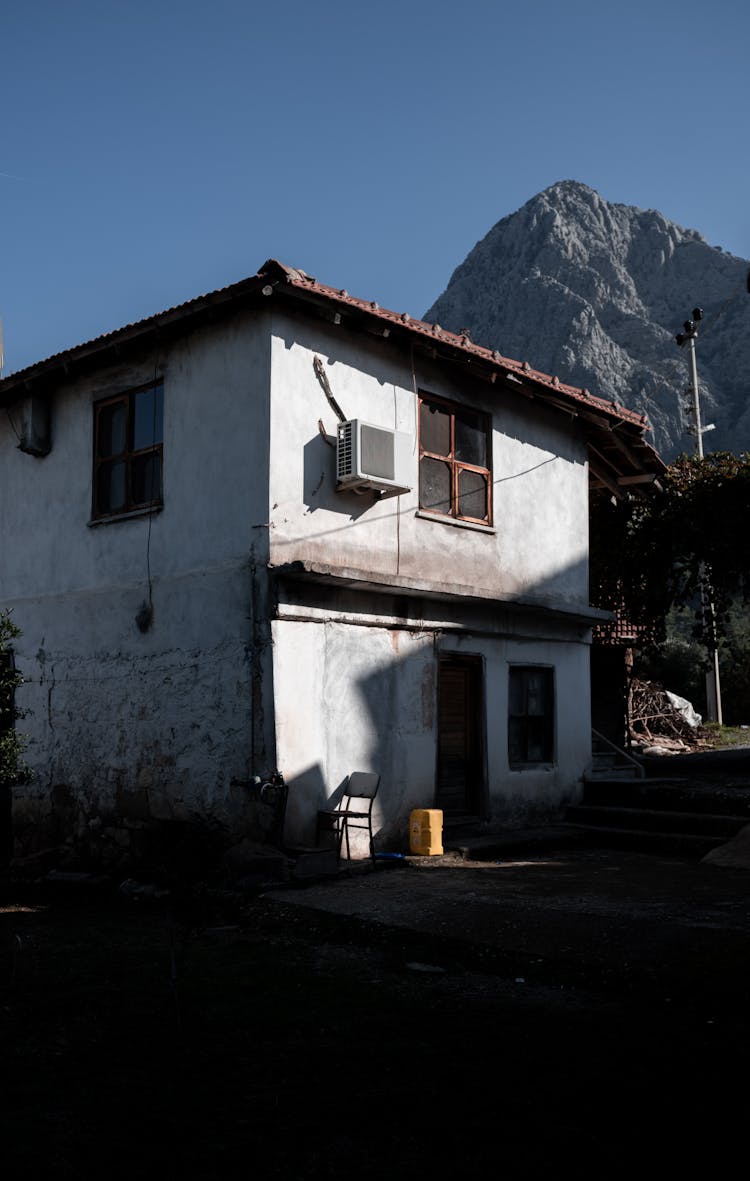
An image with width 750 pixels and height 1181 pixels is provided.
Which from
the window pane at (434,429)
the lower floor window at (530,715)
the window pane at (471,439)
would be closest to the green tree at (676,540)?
the lower floor window at (530,715)

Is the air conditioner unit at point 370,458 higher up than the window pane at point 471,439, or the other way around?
the window pane at point 471,439

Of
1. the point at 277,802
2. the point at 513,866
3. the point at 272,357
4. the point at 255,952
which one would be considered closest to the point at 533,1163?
the point at 255,952

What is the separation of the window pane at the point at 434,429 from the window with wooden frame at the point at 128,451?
296 cm

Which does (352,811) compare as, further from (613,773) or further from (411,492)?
(613,773)

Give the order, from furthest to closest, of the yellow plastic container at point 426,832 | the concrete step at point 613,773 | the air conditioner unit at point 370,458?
the concrete step at point 613,773 → the yellow plastic container at point 426,832 → the air conditioner unit at point 370,458

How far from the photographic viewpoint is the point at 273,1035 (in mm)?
4699

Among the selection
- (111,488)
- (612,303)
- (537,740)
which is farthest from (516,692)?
(612,303)

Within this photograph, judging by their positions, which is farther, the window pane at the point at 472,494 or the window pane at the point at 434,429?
the window pane at the point at 472,494

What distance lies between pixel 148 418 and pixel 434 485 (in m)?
3.35

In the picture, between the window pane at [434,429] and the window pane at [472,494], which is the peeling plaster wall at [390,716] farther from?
the window pane at [434,429]

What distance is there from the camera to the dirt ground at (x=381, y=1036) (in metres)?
3.41

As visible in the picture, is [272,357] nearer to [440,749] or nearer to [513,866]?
[440,749]

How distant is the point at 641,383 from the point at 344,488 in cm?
7737

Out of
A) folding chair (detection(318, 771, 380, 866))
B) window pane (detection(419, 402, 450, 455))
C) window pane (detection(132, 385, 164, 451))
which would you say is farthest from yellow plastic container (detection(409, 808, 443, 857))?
window pane (detection(132, 385, 164, 451))
